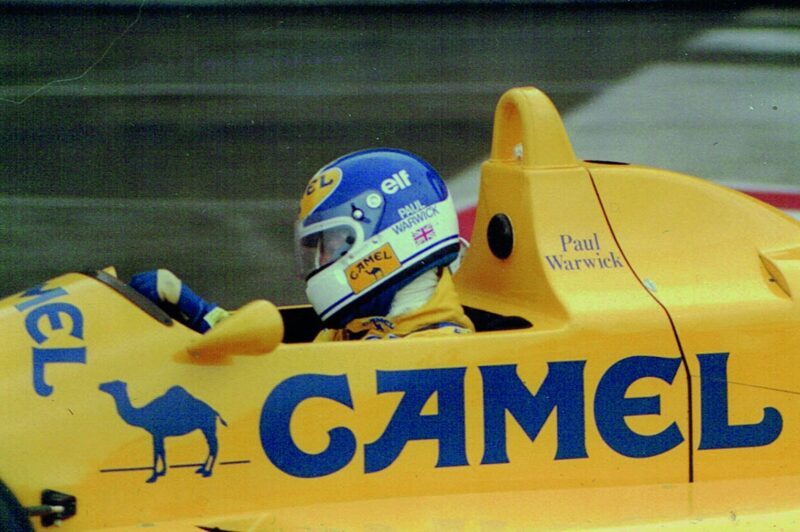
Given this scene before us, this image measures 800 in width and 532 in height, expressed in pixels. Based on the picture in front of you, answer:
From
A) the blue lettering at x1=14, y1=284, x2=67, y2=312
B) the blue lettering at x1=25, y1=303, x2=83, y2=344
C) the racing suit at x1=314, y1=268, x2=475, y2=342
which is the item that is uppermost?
the blue lettering at x1=14, y1=284, x2=67, y2=312

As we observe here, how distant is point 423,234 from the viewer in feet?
9.38

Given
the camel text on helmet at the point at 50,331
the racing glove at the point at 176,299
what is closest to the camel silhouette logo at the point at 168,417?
the camel text on helmet at the point at 50,331

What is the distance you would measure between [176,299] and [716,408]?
4.29ft

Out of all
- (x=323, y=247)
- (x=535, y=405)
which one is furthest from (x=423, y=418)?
(x=323, y=247)

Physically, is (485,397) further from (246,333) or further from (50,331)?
(50,331)

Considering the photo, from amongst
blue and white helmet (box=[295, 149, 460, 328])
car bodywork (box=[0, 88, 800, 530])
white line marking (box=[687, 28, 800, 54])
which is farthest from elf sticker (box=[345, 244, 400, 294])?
white line marking (box=[687, 28, 800, 54])

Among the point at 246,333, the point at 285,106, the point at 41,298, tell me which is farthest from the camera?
the point at 285,106

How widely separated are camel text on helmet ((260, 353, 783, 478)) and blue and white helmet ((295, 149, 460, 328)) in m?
0.30

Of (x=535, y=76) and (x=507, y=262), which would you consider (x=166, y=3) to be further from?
(x=507, y=262)

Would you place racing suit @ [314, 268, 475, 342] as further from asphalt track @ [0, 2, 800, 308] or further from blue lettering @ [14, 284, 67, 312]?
asphalt track @ [0, 2, 800, 308]

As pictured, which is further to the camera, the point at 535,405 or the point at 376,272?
the point at 376,272

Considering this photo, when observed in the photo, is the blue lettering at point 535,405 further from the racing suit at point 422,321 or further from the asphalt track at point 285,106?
the asphalt track at point 285,106

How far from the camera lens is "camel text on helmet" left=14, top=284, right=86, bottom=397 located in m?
2.48

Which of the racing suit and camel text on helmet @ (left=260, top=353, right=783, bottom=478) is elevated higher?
the racing suit
